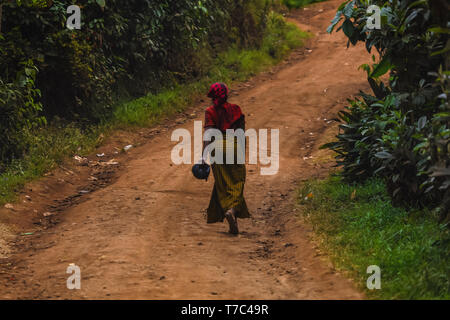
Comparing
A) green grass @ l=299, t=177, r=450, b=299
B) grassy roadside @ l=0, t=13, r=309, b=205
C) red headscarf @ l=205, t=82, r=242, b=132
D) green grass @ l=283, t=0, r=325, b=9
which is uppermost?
red headscarf @ l=205, t=82, r=242, b=132

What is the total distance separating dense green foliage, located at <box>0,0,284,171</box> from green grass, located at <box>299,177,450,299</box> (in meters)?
5.01

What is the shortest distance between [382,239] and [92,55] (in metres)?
8.16

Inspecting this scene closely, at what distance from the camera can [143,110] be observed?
14508 millimetres

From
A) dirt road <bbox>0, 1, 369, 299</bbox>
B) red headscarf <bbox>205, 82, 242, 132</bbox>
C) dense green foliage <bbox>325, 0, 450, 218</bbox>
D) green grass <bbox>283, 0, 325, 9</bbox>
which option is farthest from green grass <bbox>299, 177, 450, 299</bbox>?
green grass <bbox>283, 0, 325, 9</bbox>

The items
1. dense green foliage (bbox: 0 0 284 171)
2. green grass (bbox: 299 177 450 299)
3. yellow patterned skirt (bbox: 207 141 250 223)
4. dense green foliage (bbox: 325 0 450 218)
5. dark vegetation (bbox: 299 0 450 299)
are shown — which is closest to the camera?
green grass (bbox: 299 177 450 299)

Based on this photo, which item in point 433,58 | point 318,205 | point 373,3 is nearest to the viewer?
point 433,58

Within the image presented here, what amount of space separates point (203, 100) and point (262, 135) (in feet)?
10.1

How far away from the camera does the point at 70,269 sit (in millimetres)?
6723

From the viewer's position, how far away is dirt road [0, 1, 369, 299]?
6.08 metres

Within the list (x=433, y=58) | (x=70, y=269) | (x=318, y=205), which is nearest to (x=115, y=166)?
(x=318, y=205)

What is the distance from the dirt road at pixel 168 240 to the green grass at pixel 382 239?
0.24m

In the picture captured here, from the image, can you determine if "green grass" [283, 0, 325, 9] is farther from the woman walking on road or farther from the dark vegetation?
the woman walking on road
